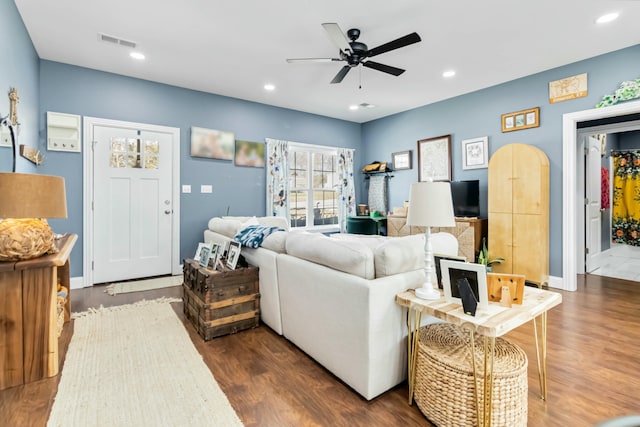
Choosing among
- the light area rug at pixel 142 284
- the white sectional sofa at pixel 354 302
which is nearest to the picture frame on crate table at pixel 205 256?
the white sectional sofa at pixel 354 302

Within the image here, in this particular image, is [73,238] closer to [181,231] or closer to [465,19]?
[181,231]

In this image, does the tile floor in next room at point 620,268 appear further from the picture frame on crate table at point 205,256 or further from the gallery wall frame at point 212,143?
the gallery wall frame at point 212,143

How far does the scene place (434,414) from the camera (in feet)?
5.03

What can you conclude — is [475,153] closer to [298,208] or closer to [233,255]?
[298,208]

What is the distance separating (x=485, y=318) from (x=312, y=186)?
489cm

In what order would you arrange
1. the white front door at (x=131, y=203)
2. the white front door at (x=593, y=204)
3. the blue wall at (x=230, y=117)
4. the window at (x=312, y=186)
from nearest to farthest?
1. the blue wall at (x=230, y=117)
2. the white front door at (x=131, y=203)
3. the white front door at (x=593, y=204)
4. the window at (x=312, y=186)

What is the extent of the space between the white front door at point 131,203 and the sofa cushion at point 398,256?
3.65 meters

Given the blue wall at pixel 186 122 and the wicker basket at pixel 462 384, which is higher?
the blue wall at pixel 186 122

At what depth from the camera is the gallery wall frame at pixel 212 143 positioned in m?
4.65

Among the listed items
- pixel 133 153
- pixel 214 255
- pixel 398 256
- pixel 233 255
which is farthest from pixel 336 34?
pixel 133 153

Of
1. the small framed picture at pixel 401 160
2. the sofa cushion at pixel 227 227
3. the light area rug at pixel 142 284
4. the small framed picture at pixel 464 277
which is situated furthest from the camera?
the small framed picture at pixel 401 160

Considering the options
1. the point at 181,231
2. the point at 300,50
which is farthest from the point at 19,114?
the point at 300,50

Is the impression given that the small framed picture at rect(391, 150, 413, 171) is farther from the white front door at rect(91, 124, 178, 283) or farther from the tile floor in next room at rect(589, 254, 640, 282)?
the white front door at rect(91, 124, 178, 283)

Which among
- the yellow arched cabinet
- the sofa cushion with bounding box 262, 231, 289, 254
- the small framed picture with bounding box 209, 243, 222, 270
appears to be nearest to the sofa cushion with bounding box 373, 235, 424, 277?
the sofa cushion with bounding box 262, 231, 289, 254
